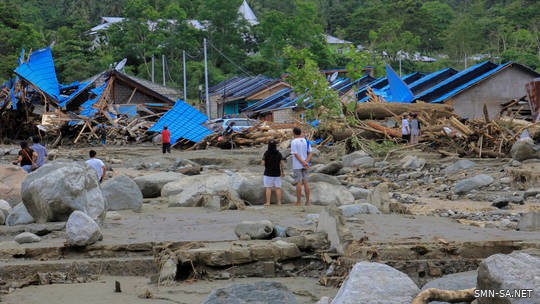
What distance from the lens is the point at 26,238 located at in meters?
8.44

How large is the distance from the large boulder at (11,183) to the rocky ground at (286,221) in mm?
16

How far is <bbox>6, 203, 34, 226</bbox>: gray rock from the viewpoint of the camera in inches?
383

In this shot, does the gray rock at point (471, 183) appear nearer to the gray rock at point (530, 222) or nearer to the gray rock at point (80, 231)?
the gray rock at point (530, 222)

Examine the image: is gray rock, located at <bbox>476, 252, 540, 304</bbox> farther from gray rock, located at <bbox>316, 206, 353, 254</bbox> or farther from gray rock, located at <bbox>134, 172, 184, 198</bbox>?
gray rock, located at <bbox>134, 172, 184, 198</bbox>

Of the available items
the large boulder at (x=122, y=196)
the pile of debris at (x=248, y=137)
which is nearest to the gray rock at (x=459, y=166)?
the large boulder at (x=122, y=196)

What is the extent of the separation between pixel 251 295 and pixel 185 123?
26959 mm

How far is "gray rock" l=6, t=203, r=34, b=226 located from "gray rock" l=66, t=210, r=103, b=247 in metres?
1.96

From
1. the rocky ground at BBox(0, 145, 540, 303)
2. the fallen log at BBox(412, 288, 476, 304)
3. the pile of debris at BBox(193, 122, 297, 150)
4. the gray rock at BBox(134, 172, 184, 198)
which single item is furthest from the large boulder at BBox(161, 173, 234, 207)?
the pile of debris at BBox(193, 122, 297, 150)

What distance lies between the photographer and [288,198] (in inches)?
505

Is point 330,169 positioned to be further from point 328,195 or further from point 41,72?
point 41,72

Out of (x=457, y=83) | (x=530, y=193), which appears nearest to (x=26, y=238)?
(x=530, y=193)

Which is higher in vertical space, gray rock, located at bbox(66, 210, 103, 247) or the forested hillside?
the forested hillside

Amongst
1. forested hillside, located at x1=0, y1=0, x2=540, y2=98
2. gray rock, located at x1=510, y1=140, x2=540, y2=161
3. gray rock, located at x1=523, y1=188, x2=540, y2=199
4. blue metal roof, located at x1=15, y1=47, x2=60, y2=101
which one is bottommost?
gray rock, located at x1=523, y1=188, x2=540, y2=199

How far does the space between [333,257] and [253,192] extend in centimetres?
527
